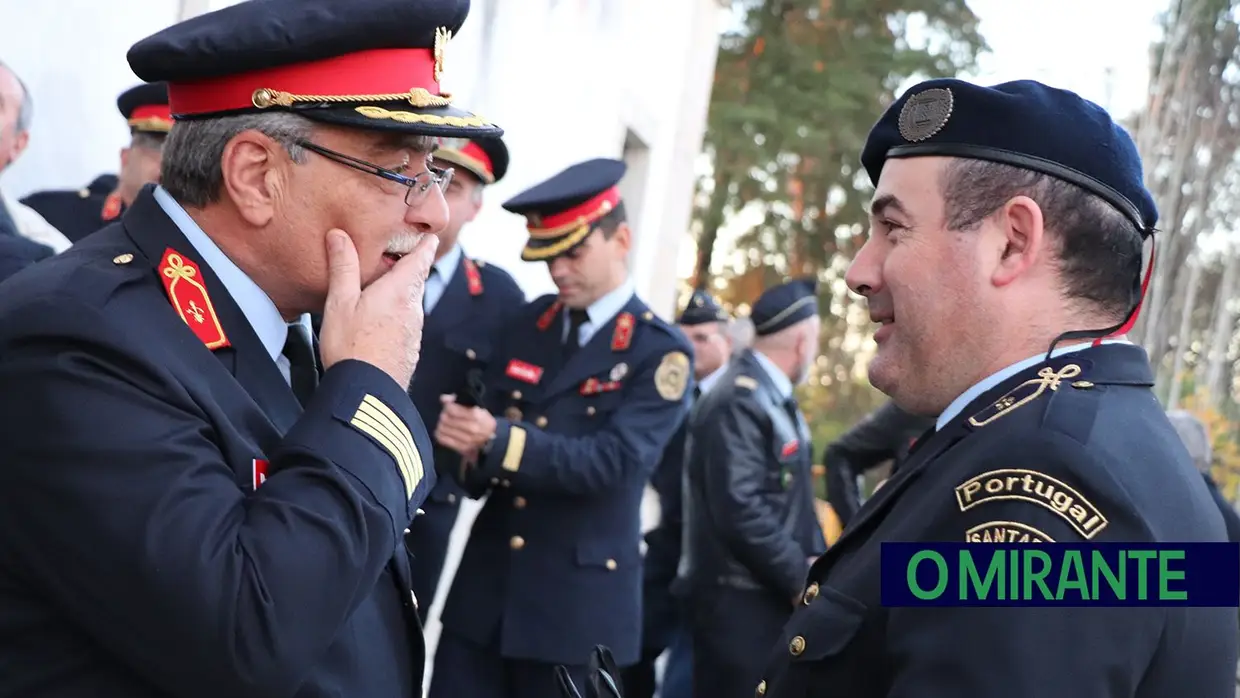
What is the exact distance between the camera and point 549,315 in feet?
16.0

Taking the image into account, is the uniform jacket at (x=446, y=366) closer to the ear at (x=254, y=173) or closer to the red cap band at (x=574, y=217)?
the red cap band at (x=574, y=217)

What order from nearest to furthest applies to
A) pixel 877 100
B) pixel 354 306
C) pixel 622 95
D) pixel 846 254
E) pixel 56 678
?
pixel 56 678 → pixel 354 306 → pixel 622 95 → pixel 877 100 → pixel 846 254

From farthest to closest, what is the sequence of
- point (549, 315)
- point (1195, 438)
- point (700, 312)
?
1. point (700, 312)
2. point (1195, 438)
3. point (549, 315)

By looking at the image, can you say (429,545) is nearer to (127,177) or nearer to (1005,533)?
(127,177)

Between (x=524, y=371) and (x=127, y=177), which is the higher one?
(x=127, y=177)

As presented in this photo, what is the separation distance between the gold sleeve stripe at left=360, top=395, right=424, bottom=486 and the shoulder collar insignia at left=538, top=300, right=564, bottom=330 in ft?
9.57

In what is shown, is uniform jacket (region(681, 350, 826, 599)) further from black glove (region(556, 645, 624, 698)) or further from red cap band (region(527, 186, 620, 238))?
black glove (region(556, 645, 624, 698))

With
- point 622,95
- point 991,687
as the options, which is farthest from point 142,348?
point 622,95

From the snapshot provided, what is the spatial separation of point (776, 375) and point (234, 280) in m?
3.77

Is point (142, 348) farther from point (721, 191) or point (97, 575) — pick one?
point (721, 191)

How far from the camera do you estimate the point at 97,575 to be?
1.64 metres

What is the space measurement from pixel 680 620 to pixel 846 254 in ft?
47.1

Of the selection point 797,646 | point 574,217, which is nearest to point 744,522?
point 574,217

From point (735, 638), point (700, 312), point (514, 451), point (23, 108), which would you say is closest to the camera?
Answer: point (23, 108)
